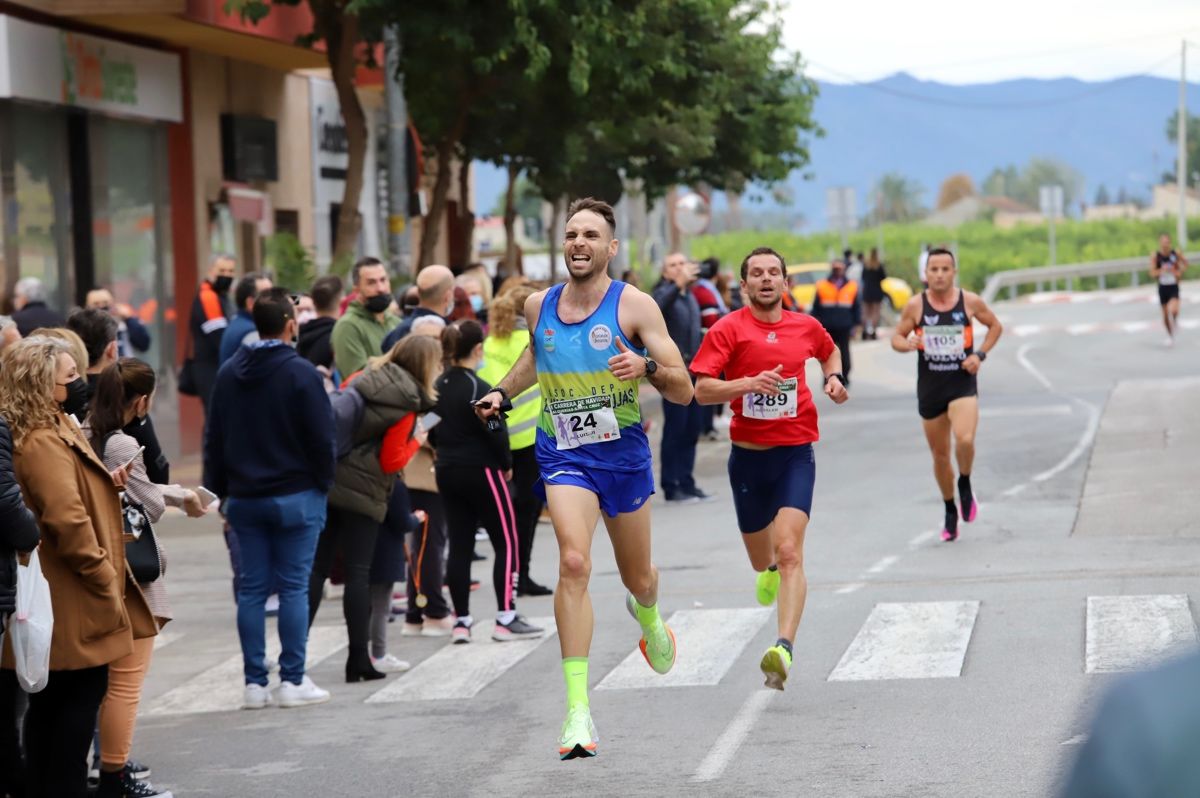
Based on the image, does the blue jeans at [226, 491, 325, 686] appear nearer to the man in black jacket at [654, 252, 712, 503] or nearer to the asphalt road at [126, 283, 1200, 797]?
the asphalt road at [126, 283, 1200, 797]

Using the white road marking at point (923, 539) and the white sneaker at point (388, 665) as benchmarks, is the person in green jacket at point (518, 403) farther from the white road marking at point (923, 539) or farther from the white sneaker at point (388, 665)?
the white road marking at point (923, 539)

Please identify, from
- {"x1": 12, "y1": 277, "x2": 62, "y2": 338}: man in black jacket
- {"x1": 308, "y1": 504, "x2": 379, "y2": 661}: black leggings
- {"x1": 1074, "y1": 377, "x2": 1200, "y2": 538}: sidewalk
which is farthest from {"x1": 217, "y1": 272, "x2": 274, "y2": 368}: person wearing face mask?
{"x1": 1074, "y1": 377, "x2": 1200, "y2": 538}: sidewalk

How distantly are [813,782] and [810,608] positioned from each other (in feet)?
13.9

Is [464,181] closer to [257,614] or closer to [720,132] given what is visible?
[720,132]

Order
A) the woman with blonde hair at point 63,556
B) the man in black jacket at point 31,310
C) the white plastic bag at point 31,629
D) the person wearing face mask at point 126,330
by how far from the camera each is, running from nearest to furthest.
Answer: the white plastic bag at point 31,629 < the woman with blonde hair at point 63,556 < the man in black jacket at point 31,310 < the person wearing face mask at point 126,330

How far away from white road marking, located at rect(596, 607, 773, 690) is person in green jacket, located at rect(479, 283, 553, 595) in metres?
1.38

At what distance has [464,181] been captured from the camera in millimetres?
30109

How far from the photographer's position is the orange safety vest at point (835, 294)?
2931cm

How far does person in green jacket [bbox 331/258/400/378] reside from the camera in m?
12.3

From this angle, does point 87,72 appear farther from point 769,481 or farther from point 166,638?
point 769,481

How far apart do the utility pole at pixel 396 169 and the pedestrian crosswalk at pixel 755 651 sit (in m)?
10.9

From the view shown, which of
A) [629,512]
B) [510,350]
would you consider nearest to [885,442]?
[510,350]

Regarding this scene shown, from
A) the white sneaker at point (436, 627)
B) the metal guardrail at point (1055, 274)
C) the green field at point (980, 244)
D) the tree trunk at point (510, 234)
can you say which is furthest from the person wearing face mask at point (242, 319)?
the green field at point (980, 244)

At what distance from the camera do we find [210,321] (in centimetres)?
1653
